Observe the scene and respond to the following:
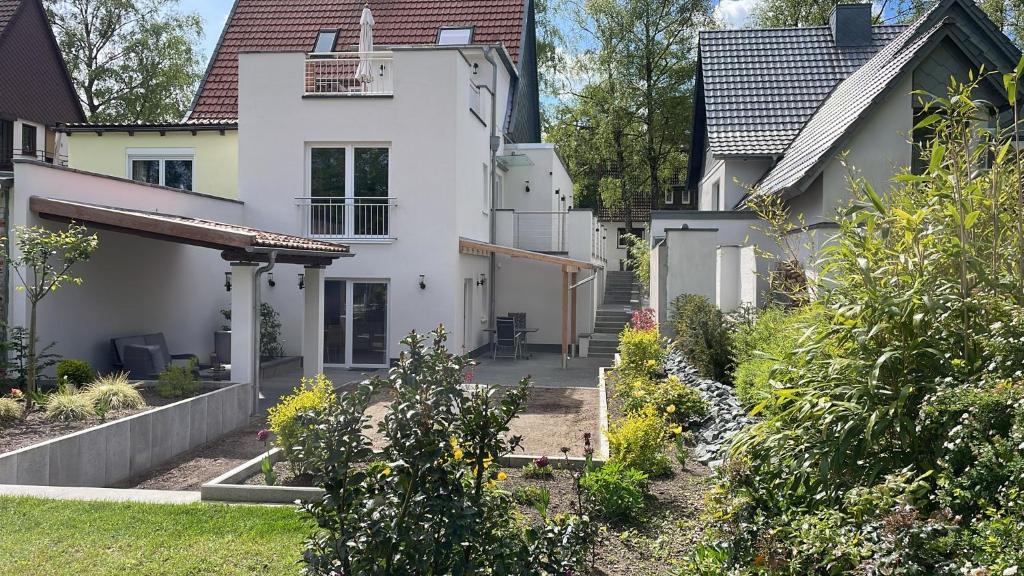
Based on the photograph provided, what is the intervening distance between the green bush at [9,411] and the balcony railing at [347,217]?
9.60 meters

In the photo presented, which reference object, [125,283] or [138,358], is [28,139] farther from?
[138,358]

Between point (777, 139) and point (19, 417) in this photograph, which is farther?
point (777, 139)

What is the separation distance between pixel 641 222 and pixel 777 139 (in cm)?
2620

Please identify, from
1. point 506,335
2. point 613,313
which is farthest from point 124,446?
point 613,313

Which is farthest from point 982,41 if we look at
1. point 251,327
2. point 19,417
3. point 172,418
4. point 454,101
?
point 19,417

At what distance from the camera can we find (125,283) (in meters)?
14.2

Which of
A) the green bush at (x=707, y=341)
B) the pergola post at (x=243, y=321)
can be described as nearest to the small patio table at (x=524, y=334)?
the green bush at (x=707, y=341)

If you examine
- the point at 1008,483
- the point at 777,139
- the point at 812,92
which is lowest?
the point at 1008,483

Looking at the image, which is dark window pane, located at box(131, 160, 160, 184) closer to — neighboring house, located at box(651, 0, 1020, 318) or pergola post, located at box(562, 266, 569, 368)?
pergola post, located at box(562, 266, 569, 368)

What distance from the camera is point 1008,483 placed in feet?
11.7

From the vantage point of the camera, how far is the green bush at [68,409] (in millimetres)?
8953

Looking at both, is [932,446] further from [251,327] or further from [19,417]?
[251,327]

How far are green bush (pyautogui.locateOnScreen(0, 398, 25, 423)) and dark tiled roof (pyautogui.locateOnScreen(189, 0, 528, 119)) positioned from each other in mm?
15445

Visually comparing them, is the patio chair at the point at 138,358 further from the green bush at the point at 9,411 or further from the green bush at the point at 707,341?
the green bush at the point at 707,341
